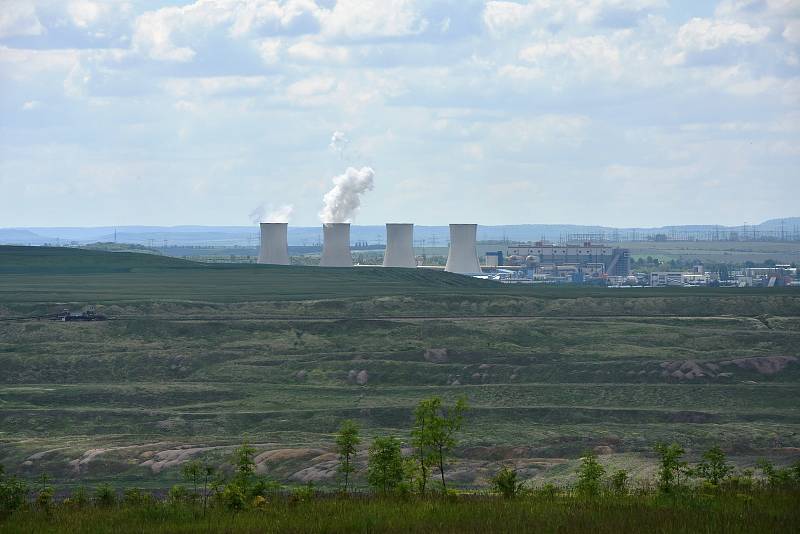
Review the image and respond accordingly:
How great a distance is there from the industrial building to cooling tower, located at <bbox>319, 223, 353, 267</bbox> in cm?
5725

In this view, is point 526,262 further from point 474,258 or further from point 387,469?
point 387,469

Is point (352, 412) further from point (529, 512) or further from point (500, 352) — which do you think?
point (529, 512)

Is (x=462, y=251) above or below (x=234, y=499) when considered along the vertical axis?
above

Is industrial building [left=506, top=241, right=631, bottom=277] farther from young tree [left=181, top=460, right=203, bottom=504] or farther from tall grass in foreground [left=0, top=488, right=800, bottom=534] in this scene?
tall grass in foreground [left=0, top=488, right=800, bottom=534]

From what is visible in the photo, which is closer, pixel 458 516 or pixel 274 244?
pixel 458 516

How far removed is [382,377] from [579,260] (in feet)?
411

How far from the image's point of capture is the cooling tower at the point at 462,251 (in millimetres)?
108438

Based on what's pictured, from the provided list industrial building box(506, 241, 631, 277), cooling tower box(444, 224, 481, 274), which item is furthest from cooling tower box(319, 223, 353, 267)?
industrial building box(506, 241, 631, 277)

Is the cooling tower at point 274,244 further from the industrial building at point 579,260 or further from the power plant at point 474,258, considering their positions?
the industrial building at point 579,260

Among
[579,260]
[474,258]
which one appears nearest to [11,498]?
[474,258]

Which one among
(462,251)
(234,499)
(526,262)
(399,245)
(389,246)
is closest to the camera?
(234,499)

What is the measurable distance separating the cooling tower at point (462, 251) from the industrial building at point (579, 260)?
4738 centimetres

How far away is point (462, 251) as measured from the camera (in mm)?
112188

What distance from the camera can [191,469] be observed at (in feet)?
78.4
